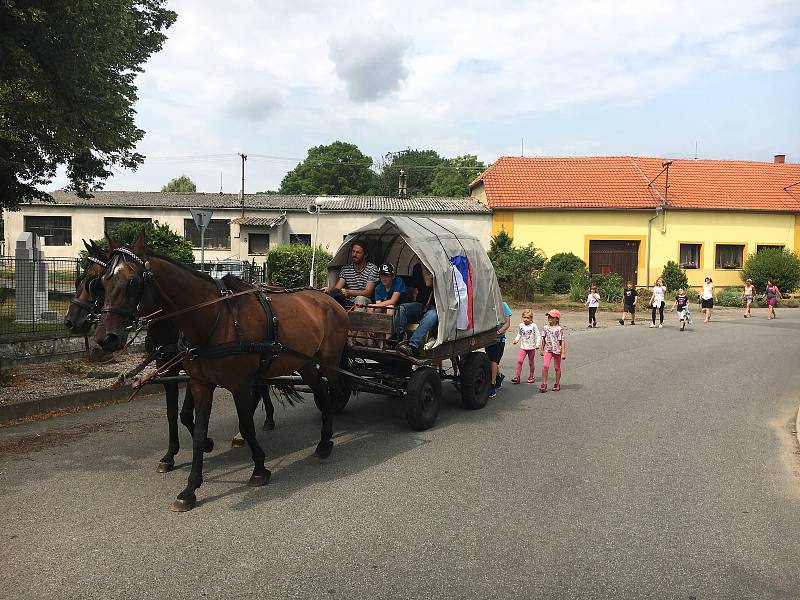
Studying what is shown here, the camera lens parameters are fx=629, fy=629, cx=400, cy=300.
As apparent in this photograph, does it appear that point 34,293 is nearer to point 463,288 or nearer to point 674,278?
point 463,288

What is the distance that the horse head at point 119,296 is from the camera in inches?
185

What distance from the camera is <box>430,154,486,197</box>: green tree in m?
56.5

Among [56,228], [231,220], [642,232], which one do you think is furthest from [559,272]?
[56,228]

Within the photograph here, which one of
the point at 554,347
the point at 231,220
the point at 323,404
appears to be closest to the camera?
the point at 323,404

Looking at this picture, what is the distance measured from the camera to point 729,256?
1300 inches

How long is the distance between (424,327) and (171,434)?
119 inches

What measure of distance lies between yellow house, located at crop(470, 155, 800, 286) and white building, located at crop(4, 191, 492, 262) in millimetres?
2486

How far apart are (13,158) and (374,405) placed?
6.68 metres

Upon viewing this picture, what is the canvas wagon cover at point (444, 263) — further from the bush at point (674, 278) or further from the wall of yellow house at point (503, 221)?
the bush at point (674, 278)

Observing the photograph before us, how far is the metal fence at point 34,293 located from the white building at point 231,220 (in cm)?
1970

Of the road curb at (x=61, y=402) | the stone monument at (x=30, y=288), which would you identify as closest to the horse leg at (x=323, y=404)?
the road curb at (x=61, y=402)

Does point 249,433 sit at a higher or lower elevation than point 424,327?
lower

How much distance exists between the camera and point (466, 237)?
8828mm

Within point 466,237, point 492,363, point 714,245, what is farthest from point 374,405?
point 714,245
